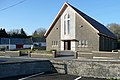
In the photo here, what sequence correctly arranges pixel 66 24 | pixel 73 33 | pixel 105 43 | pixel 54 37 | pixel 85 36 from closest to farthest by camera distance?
pixel 85 36, pixel 73 33, pixel 66 24, pixel 54 37, pixel 105 43

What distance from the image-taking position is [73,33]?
1614 inches

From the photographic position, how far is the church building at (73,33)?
1518 inches

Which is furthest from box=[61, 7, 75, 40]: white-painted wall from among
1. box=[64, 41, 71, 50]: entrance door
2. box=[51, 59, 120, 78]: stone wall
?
box=[51, 59, 120, 78]: stone wall

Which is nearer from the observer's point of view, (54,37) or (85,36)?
(85,36)

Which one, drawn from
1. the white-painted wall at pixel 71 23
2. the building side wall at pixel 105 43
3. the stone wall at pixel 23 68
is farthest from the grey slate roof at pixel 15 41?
the stone wall at pixel 23 68

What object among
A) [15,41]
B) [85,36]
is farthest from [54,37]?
[15,41]

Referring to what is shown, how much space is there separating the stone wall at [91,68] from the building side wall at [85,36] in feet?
77.0

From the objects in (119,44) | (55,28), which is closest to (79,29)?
(55,28)

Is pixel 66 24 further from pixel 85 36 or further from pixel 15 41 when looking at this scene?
pixel 15 41

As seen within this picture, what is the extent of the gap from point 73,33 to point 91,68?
88.4 feet

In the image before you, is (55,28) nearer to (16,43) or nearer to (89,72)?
(89,72)

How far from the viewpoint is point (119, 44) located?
67.9 metres

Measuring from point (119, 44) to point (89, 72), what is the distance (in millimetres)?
56322

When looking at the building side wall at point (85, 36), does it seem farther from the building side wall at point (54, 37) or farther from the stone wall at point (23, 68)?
the stone wall at point (23, 68)
